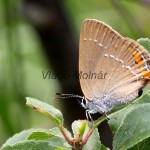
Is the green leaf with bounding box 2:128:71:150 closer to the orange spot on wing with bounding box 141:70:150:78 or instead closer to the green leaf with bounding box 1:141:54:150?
the green leaf with bounding box 1:141:54:150

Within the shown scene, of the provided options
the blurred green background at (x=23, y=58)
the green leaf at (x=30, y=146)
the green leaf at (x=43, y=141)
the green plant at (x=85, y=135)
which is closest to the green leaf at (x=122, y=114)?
the green plant at (x=85, y=135)

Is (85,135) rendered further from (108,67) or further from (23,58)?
(23,58)

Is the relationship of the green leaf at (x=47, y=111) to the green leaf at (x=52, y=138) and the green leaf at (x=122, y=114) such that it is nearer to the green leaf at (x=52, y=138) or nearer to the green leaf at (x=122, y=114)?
the green leaf at (x=52, y=138)

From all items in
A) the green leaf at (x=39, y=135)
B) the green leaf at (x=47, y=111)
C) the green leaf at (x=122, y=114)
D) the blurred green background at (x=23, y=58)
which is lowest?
the blurred green background at (x=23, y=58)

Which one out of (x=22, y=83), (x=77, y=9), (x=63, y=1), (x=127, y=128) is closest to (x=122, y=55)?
(x=127, y=128)

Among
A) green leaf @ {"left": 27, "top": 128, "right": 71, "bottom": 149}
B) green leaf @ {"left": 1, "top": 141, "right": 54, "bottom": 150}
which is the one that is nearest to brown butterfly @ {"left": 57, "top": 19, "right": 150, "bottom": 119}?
green leaf @ {"left": 27, "top": 128, "right": 71, "bottom": 149}

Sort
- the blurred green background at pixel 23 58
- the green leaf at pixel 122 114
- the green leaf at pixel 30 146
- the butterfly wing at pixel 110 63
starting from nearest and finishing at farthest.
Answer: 1. the green leaf at pixel 30 146
2. the green leaf at pixel 122 114
3. the butterfly wing at pixel 110 63
4. the blurred green background at pixel 23 58
